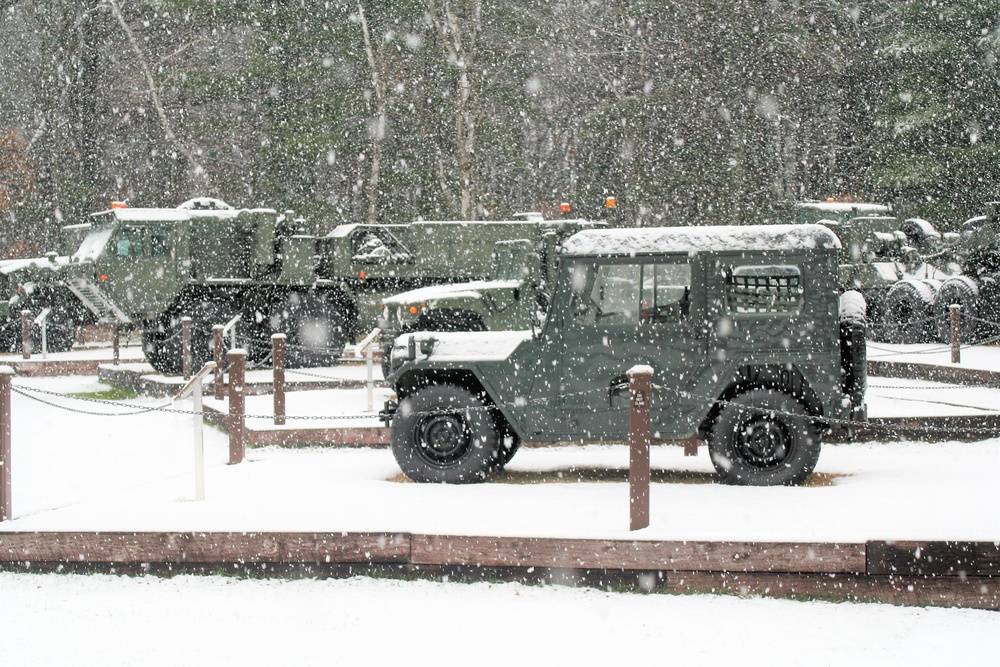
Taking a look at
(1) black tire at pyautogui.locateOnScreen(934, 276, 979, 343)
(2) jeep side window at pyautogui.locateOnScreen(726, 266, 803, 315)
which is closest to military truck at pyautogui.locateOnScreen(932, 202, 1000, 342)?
(1) black tire at pyautogui.locateOnScreen(934, 276, 979, 343)

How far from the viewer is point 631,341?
875 centimetres

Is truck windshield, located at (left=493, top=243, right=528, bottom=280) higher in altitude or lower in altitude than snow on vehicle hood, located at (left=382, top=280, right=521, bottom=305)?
higher

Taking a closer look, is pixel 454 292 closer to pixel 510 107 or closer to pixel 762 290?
pixel 762 290

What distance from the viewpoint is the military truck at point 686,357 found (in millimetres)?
8648

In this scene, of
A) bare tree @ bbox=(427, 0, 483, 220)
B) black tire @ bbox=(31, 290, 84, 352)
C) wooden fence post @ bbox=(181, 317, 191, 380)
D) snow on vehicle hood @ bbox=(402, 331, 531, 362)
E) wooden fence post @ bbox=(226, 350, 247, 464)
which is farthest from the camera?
bare tree @ bbox=(427, 0, 483, 220)

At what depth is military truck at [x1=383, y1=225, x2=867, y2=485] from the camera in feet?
28.4

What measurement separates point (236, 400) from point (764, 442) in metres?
4.35

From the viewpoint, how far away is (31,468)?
1109 cm

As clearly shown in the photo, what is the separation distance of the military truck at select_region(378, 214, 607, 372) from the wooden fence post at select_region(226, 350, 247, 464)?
4031 millimetres

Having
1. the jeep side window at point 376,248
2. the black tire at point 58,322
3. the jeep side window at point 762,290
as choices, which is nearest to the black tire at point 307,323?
the jeep side window at point 376,248

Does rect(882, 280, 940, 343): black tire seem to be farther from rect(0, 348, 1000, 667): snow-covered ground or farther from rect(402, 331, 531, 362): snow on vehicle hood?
rect(402, 331, 531, 362): snow on vehicle hood

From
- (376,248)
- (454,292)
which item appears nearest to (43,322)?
(376,248)

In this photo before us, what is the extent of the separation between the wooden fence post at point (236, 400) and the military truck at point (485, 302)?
159 inches

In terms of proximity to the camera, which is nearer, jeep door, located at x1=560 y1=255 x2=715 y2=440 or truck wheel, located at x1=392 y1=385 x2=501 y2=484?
jeep door, located at x1=560 y1=255 x2=715 y2=440
